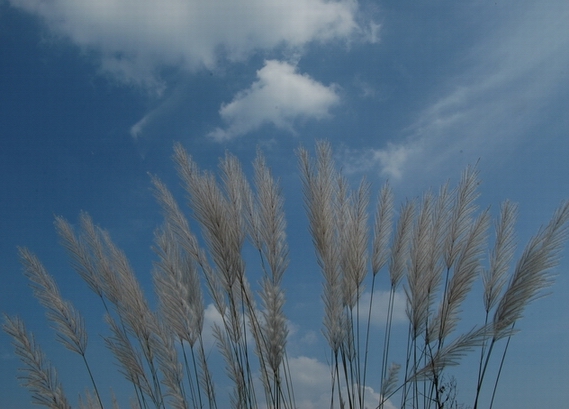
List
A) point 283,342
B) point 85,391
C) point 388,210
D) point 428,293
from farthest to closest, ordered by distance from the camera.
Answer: point 85,391 → point 388,210 → point 428,293 → point 283,342

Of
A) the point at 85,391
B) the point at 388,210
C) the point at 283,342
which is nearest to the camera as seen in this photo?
the point at 283,342

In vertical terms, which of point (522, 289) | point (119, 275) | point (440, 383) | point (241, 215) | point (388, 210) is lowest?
point (440, 383)

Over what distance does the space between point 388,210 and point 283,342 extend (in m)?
1.21

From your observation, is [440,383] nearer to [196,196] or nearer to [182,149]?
[196,196]

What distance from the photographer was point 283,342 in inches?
99.7

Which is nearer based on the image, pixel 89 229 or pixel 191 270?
pixel 191 270

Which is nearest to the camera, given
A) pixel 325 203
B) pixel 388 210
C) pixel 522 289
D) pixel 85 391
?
pixel 522 289

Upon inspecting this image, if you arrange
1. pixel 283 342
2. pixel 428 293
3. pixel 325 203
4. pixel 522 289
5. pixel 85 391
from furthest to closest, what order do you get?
1. pixel 85 391
2. pixel 428 293
3. pixel 325 203
4. pixel 522 289
5. pixel 283 342

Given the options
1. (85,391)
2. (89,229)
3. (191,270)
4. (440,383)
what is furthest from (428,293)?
(85,391)

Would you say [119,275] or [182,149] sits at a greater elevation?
[182,149]

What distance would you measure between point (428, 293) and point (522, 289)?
21.2 inches

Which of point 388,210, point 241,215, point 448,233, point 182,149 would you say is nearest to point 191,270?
point 241,215

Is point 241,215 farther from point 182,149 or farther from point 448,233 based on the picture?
point 448,233

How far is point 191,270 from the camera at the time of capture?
2916 millimetres
